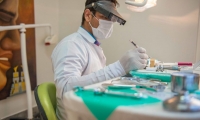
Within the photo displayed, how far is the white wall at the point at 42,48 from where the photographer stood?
1565 mm

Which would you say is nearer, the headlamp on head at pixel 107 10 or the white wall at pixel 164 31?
the headlamp on head at pixel 107 10

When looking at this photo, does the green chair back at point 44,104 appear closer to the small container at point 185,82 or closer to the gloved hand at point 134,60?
the gloved hand at point 134,60

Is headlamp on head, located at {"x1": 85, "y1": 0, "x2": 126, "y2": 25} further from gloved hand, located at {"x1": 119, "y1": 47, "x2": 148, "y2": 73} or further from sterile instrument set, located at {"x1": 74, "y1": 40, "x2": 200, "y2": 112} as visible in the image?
sterile instrument set, located at {"x1": 74, "y1": 40, "x2": 200, "y2": 112}

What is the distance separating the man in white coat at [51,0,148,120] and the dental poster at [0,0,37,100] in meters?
0.68

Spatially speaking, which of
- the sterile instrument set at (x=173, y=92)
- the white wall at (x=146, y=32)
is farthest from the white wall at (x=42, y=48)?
the sterile instrument set at (x=173, y=92)

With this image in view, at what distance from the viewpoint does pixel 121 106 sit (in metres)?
0.35

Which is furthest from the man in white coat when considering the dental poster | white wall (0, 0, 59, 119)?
white wall (0, 0, 59, 119)

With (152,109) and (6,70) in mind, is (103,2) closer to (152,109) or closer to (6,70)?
(152,109)

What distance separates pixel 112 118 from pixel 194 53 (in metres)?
1.16

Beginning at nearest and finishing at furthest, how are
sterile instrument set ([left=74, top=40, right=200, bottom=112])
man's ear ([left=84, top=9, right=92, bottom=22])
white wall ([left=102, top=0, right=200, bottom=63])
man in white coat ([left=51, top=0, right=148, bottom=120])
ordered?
1. sterile instrument set ([left=74, top=40, right=200, bottom=112])
2. man in white coat ([left=51, top=0, right=148, bottom=120])
3. man's ear ([left=84, top=9, right=92, bottom=22])
4. white wall ([left=102, top=0, right=200, bottom=63])

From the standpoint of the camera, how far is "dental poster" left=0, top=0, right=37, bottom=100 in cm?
139

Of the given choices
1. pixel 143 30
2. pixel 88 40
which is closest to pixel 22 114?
pixel 88 40

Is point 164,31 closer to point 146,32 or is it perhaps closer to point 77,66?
point 146,32

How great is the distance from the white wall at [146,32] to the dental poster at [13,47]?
8 cm
